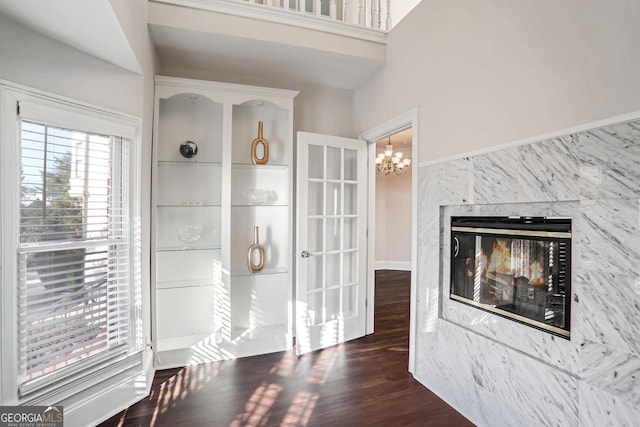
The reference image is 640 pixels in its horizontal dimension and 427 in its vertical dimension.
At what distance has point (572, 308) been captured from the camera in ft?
5.24

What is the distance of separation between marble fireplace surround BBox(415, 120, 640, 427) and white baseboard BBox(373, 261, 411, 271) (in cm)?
508

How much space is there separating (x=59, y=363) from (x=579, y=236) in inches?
113

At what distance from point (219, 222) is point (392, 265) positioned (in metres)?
5.14

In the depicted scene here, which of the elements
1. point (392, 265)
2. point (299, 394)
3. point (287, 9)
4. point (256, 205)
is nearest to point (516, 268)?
point (299, 394)

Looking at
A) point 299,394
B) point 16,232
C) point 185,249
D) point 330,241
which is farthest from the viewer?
point 330,241

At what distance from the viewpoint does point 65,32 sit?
1777 millimetres

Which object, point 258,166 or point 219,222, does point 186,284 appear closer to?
point 219,222

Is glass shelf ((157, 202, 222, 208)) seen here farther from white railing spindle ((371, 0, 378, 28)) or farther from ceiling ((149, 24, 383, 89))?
white railing spindle ((371, 0, 378, 28))

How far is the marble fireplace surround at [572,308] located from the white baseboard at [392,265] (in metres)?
5.08

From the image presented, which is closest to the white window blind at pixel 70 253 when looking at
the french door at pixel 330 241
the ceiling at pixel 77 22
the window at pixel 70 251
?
the window at pixel 70 251

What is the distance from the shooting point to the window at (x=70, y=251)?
178 cm

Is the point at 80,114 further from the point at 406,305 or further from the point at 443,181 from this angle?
the point at 406,305

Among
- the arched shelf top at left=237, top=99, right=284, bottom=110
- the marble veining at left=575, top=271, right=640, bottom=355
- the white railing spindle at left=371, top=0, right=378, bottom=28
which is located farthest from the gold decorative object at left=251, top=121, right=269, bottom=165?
the marble veining at left=575, top=271, right=640, bottom=355

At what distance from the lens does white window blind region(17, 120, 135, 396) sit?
5.95ft
